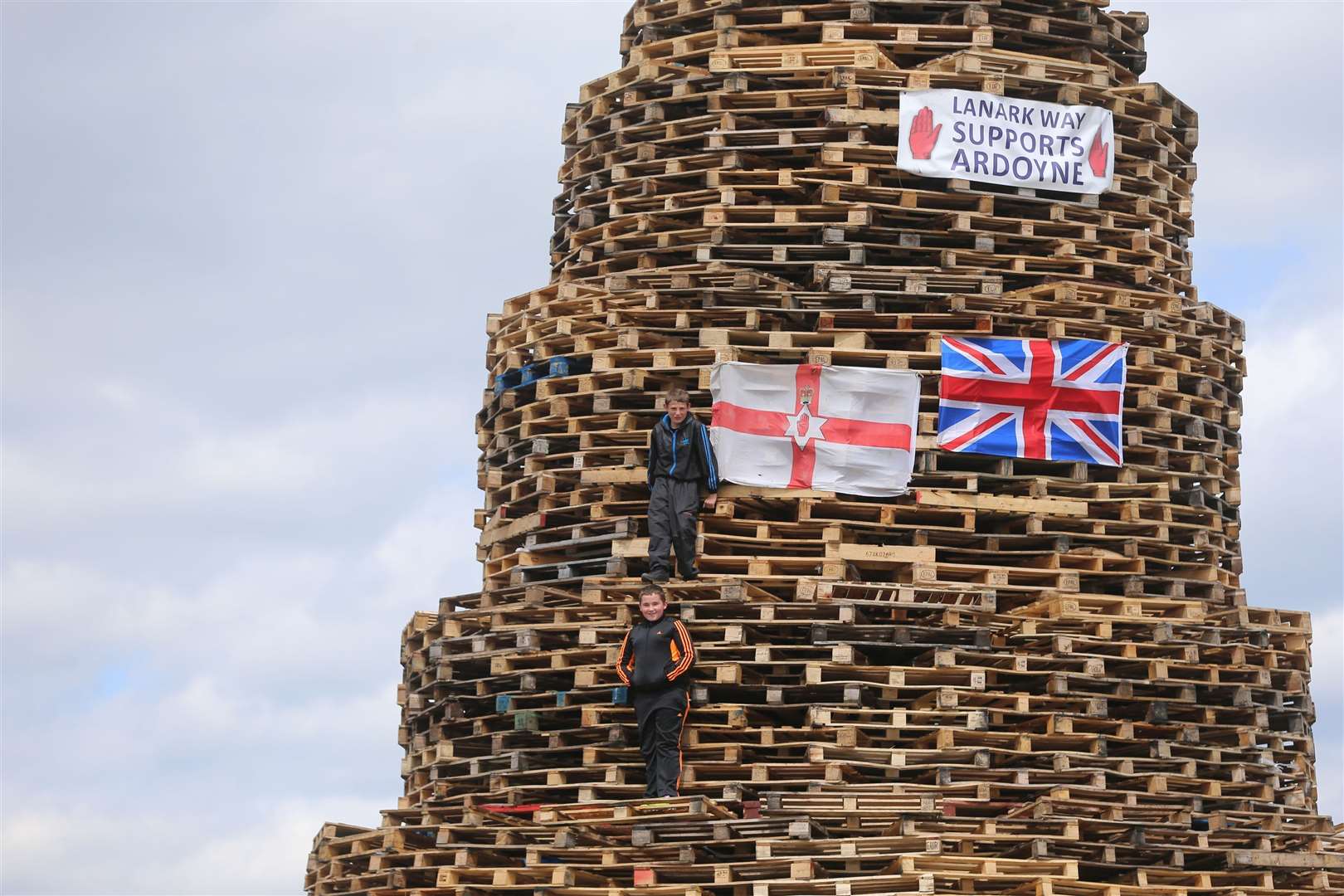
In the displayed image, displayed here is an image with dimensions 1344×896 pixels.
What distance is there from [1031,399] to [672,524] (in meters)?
3.75

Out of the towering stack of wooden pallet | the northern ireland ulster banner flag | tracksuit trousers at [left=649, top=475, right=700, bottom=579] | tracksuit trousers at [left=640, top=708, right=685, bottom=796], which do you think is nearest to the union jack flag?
the towering stack of wooden pallet

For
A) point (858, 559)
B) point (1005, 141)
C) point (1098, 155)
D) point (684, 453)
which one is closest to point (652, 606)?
point (684, 453)

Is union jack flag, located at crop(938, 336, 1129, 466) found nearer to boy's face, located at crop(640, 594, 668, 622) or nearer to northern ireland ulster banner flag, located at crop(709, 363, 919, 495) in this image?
northern ireland ulster banner flag, located at crop(709, 363, 919, 495)

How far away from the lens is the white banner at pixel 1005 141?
2253cm

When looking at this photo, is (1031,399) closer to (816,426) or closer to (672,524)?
(816,426)

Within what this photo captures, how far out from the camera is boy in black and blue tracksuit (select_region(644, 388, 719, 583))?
20125mm

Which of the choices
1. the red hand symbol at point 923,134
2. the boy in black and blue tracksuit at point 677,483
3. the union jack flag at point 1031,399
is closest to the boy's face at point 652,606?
the boy in black and blue tracksuit at point 677,483

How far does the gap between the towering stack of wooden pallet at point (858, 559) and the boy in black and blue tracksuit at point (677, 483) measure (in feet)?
1.02

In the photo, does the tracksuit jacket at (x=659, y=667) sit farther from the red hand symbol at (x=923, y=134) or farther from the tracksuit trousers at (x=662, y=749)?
the red hand symbol at (x=923, y=134)

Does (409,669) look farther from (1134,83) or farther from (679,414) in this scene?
(1134,83)

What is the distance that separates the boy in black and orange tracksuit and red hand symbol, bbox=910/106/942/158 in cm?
575

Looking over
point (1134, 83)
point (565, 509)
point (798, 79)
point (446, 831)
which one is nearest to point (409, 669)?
point (565, 509)

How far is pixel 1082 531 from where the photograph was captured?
21.0m

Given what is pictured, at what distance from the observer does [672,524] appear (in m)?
20.2
